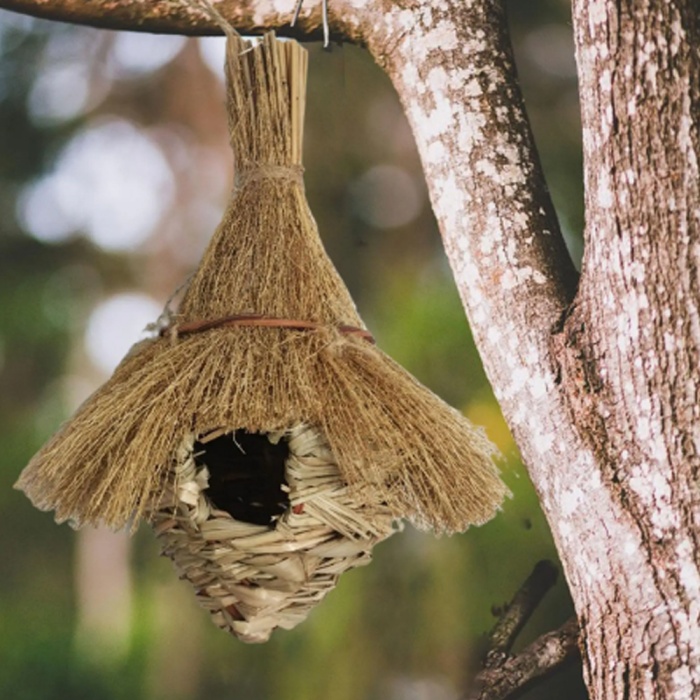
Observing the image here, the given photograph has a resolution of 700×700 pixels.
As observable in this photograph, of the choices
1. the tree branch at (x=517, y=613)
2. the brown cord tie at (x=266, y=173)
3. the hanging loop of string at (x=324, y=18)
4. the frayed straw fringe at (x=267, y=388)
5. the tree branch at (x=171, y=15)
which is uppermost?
the tree branch at (x=171, y=15)

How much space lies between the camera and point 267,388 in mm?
911

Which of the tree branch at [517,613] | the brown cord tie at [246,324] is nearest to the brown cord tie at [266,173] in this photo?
the brown cord tie at [246,324]

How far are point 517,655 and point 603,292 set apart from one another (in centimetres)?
54

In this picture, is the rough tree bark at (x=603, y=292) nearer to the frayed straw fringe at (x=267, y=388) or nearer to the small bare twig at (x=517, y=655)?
the small bare twig at (x=517, y=655)

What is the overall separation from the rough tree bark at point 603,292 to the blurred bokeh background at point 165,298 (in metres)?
0.11

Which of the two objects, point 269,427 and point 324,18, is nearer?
point 269,427

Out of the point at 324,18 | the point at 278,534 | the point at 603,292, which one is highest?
the point at 324,18

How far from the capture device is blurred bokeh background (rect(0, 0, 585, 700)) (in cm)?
138

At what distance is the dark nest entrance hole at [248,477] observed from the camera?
1115 millimetres

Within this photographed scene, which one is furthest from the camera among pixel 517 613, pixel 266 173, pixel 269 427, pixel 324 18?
pixel 517 613

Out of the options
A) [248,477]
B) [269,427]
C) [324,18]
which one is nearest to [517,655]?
[248,477]

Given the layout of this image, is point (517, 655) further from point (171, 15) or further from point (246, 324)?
point (171, 15)

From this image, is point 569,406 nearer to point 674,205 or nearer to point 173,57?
point 674,205

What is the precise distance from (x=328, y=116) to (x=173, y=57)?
0.81ft
